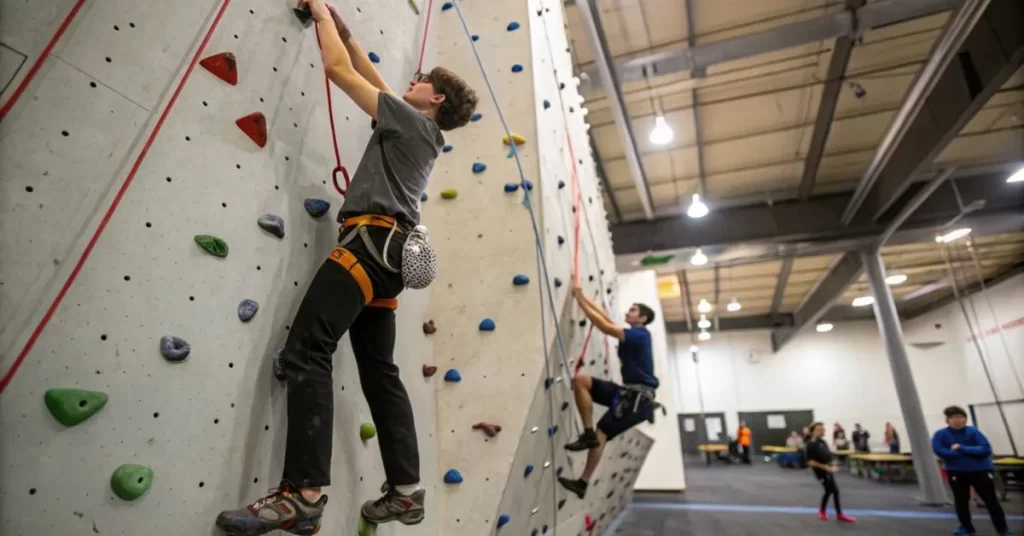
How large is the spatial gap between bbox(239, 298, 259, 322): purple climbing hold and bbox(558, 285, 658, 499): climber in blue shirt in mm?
1697

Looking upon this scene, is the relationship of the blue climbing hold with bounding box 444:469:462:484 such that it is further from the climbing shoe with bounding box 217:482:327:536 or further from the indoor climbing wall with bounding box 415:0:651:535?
the climbing shoe with bounding box 217:482:327:536

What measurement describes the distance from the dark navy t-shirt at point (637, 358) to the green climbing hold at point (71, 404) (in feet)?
8.28

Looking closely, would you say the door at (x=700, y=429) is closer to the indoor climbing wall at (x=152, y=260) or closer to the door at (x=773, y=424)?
the door at (x=773, y=424)

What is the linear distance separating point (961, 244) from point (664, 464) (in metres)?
5.81

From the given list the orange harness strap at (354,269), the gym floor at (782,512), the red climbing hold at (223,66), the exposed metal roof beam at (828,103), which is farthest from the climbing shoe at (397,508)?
the exposed metal roof beam at (828,103)

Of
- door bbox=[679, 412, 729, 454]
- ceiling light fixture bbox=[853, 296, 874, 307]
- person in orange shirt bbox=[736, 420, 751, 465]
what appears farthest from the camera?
door bbox=[679, 412, 729, 454]

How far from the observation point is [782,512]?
244 inches

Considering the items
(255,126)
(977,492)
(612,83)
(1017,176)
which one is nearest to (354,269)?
(255,126)

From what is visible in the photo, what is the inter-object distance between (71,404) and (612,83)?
14.5 ft

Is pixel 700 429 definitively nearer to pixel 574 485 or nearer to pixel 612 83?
pixel 612 83

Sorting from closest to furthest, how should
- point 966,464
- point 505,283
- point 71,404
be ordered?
point 71,404, point 505,283, point 966,464

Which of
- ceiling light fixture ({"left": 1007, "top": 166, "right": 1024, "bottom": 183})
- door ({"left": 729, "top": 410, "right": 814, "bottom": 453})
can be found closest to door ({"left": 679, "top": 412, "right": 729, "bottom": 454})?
door ({"left": 729, "top": 410, "right": 814, "bottom": 453})

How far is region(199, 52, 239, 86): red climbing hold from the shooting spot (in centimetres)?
130

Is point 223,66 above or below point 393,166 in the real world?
above
